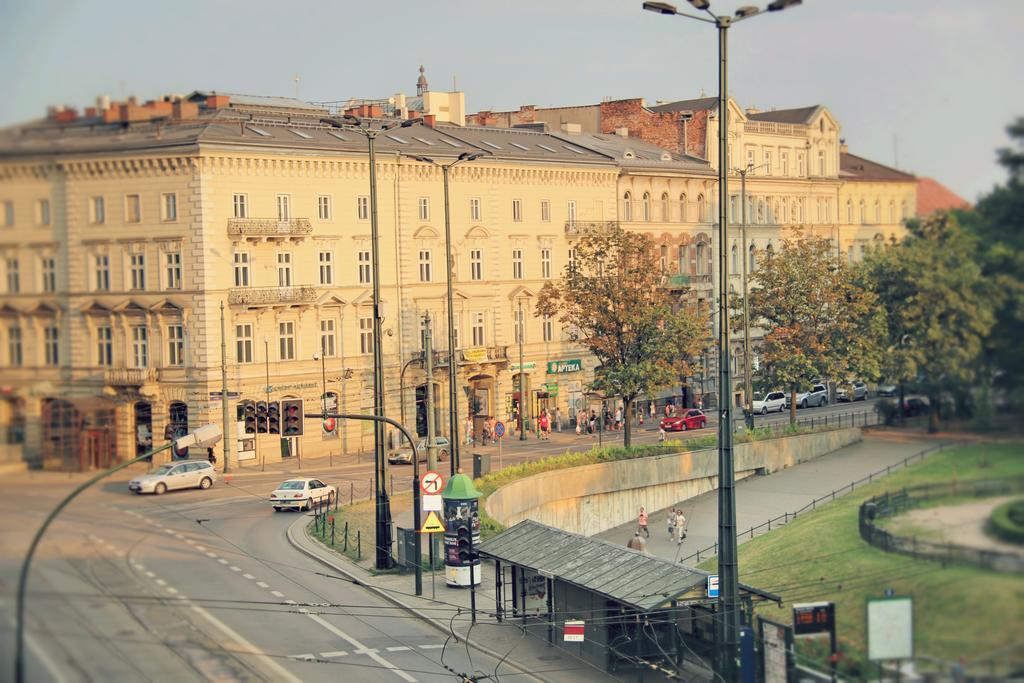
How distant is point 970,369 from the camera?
15.7 metres

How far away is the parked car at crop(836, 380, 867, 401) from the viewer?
28625 millimetres

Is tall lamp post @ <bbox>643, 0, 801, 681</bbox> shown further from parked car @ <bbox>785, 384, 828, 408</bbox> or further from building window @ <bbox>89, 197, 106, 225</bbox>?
parked car @ <bbox>785, 384, 828, 408</bbox>

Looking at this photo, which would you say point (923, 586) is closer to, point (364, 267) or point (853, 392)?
point (853, 392)

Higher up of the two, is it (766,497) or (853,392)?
(853,392)

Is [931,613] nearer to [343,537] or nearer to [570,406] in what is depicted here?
[343,537]

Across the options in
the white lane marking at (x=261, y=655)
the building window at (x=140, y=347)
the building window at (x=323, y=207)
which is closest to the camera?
the building window at (x=140, y=347)

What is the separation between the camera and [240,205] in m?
51.0

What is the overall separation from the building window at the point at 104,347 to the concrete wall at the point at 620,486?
2946cm

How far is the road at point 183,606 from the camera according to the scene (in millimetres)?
10078

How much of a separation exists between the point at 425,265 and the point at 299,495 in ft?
70.4

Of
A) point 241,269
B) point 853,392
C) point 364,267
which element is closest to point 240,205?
point 241,269

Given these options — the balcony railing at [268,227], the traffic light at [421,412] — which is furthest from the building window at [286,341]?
the traffic light at [421,412]

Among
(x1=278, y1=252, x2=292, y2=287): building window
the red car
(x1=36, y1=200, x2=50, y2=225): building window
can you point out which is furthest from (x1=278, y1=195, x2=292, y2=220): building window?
(x1=36, y1=200, x2=50, y2=225): building window

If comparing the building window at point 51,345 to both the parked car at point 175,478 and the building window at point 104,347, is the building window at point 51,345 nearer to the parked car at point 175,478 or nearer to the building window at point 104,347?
the building window at point 104,347
